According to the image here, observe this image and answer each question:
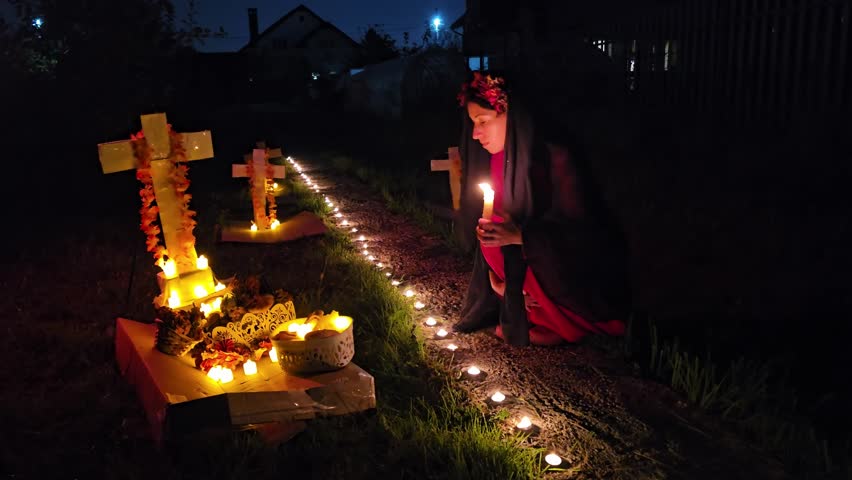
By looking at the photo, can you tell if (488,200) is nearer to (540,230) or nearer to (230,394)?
(540,230)

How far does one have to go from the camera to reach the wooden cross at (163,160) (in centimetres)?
400

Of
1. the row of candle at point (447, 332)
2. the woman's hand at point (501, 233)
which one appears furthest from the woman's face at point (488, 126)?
the woman's hand at point (501, 233)

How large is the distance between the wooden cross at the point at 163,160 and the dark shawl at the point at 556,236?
187cm

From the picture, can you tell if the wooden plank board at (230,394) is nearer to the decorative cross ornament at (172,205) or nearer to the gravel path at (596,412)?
the decorative cross ornament at (172,205)

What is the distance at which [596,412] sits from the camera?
10.4 feet

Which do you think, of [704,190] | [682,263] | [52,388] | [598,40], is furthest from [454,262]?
[598,40]

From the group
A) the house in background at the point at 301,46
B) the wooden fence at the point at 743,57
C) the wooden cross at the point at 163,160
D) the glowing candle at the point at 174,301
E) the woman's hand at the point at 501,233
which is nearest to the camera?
the woman's hand at the point at 501,233

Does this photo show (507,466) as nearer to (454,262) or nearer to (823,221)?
(454,262)

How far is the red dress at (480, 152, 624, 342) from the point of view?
3.79 meters

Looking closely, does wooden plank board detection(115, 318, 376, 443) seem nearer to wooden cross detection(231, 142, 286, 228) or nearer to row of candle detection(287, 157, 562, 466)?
row of candle detection(287, 157, 562, 466)

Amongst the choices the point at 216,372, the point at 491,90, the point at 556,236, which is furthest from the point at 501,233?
the point at 216,372

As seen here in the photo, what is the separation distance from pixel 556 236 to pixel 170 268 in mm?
2410

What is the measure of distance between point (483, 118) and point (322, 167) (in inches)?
383

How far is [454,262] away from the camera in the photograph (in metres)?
5.88
